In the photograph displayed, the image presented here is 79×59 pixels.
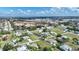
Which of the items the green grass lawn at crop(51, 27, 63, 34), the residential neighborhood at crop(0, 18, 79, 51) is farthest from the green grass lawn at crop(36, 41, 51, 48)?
the green grass lawn at crop(51, 27, 63, 34)

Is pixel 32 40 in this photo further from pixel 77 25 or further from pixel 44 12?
pixel 77 25

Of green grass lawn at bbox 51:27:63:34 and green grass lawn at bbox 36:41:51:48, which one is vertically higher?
green grass lawn at bbox 51:27:63:34

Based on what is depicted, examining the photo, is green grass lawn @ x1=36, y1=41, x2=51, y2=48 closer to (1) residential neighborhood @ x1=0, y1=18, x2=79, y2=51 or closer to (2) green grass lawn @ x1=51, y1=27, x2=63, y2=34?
(1) residential neighborhood @ x1=0, y1=18, x2=79, y2=51

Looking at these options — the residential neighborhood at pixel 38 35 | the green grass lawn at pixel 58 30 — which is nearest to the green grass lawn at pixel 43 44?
the residential neighborhood at pixel 38 35

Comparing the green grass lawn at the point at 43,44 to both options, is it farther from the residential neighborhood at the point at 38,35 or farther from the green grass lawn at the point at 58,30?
the green grass lawn at the point at 58,30

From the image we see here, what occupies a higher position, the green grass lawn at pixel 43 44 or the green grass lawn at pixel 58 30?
the green grass lawn at pixel 58 30
